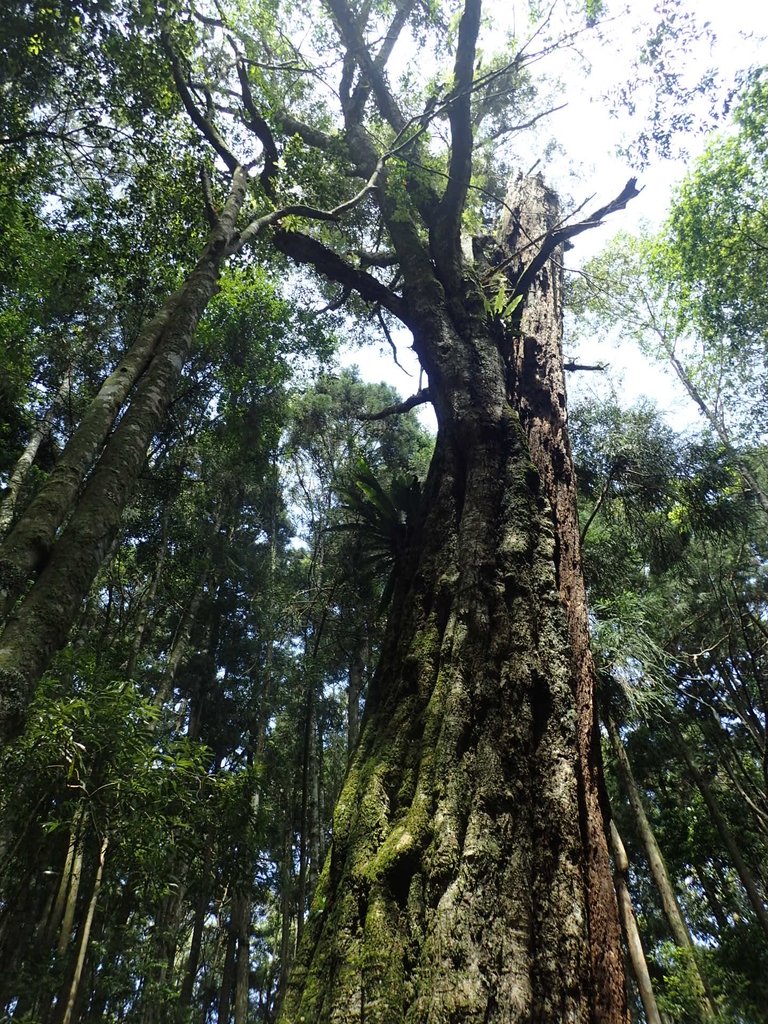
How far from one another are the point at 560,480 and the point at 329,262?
3.20m

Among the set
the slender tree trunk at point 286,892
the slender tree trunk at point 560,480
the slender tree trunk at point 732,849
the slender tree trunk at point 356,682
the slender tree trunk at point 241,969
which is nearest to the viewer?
the slender tree trunk at point 560,480

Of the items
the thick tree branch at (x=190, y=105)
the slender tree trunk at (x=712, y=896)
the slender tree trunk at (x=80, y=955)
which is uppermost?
the thick tree branch at (x=190, y=105)

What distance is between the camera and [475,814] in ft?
6.51

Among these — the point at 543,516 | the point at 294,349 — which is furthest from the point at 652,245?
the point at 543,516

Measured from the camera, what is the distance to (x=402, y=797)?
7.47 feet

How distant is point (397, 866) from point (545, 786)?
0.61 m

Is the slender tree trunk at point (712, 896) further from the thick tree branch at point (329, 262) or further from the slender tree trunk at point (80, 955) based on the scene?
the thick tree branch at point (329, 262)

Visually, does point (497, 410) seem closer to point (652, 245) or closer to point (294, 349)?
point (294, 349)

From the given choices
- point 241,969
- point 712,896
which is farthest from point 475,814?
point 712,896

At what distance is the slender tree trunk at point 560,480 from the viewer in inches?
75.9

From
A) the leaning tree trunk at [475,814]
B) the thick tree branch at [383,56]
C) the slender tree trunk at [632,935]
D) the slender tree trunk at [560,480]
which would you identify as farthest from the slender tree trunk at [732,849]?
the thick tree branch at [383,56]

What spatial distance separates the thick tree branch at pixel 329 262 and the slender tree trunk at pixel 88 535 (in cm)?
186

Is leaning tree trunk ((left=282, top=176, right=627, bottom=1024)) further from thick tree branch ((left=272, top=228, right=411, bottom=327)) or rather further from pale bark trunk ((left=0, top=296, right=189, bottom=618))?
thick tree branch ((left=272, top=228, right=411, bottom=327))

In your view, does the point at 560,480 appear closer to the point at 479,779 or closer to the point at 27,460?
the point at 479,779
